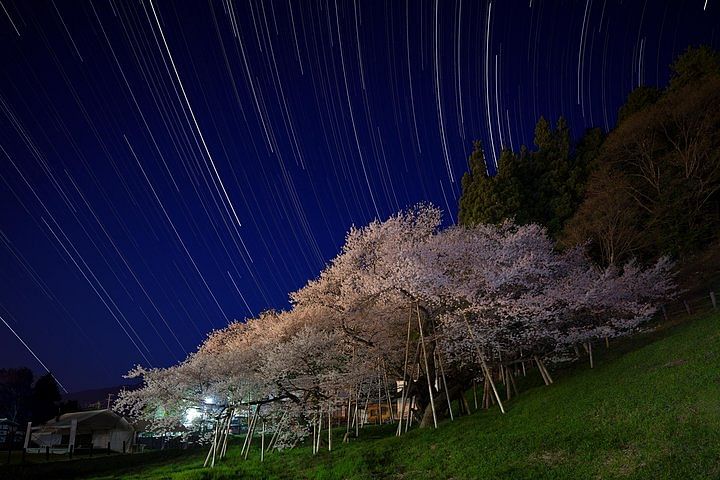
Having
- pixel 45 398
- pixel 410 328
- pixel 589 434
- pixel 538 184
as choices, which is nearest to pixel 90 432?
pixel 45 398

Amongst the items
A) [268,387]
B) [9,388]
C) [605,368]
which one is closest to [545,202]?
[605,368]

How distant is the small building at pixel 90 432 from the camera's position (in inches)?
1492

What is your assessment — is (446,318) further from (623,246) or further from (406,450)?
(623,246)

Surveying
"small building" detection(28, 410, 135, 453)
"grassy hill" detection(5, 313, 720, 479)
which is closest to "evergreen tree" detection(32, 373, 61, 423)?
"small building" detection(28, 410, 135, 453)

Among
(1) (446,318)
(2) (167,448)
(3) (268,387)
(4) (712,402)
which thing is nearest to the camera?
(4) (712,402)

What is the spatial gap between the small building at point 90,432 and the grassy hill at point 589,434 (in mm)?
23994

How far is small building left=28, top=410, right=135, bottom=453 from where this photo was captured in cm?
3791

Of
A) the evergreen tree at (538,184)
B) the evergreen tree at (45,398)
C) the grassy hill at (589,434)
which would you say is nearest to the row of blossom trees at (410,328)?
the grassy hill at (589,434)

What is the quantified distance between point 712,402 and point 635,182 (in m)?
28.9

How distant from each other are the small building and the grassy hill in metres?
24.0

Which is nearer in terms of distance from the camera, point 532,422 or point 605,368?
point 532,422

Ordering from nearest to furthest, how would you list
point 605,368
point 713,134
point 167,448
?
point 605,368, point 713,134, point 167,448

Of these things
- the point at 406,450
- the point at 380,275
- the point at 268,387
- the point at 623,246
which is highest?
the point at 623,246

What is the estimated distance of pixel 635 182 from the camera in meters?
35.6
